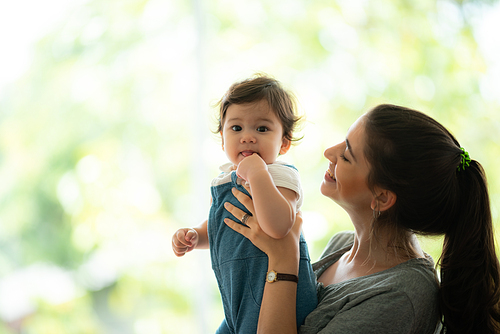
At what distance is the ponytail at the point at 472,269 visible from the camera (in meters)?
1.19

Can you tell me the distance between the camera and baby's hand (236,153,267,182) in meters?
1.24

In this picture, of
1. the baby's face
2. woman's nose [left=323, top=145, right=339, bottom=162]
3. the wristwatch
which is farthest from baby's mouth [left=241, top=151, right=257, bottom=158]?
the wristwatch

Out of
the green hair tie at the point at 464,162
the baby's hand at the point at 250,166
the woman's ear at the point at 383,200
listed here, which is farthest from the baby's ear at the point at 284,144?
the green hair tie at the point at 464,162

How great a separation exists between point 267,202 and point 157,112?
78.9 inches

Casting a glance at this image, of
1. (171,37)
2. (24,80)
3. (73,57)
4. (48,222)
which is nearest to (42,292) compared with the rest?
(48,222)

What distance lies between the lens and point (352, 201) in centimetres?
134

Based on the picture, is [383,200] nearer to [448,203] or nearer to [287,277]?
[448,203]

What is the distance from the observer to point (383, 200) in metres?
1.29

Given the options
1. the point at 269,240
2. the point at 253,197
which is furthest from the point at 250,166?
the point at 269,240

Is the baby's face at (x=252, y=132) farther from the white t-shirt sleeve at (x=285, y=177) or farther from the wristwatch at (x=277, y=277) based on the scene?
the wristwatch at (x=277, y=277)

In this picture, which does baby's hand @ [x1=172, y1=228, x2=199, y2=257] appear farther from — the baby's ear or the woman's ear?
the woman's ear

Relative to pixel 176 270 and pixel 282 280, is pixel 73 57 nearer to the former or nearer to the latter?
pixel 176 270

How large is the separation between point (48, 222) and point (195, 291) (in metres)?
1.16

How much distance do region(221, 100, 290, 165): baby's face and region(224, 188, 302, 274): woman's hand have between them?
0.15 m
